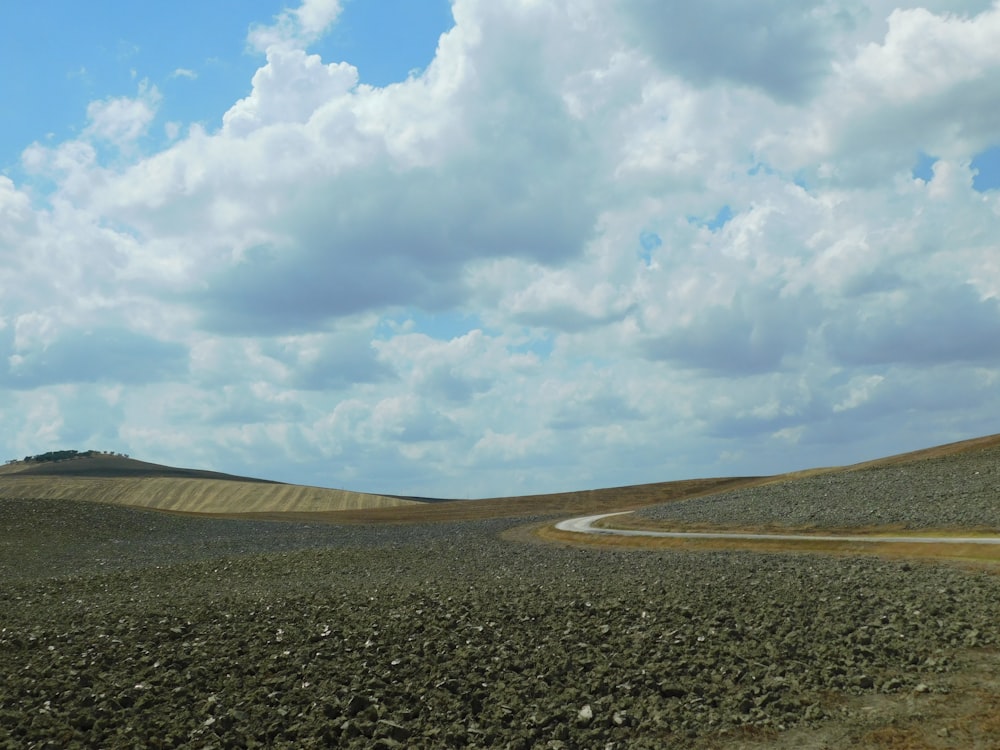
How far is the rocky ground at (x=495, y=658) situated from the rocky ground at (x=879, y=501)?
22148 mm

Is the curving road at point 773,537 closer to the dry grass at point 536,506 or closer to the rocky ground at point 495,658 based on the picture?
the rocky ground at point 495,658

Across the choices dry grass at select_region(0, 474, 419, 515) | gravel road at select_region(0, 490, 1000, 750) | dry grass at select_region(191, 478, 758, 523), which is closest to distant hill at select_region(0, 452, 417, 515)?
dry grass at select_region(0, 474, 419, 515)

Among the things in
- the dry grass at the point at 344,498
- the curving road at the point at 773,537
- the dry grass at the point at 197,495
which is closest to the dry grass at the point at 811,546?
the curving road at the point at 773,537

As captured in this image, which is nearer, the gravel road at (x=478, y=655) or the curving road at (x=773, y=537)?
the gravel road at (x=478, y=655)

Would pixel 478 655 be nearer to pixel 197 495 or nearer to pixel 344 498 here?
pixel 344 498

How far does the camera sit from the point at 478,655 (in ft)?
68.6

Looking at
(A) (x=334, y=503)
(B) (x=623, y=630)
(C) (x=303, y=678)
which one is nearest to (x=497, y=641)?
(B) (x=623, y=630)

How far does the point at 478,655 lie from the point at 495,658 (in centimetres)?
51

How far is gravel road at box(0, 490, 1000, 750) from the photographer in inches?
669

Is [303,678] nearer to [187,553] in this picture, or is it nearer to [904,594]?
[904,594]

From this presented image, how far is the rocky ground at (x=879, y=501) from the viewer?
53.9 meters

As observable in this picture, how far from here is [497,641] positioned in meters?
22.1

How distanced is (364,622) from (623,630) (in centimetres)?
804

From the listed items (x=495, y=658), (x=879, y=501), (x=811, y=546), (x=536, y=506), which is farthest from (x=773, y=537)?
(x=536, y=506)
